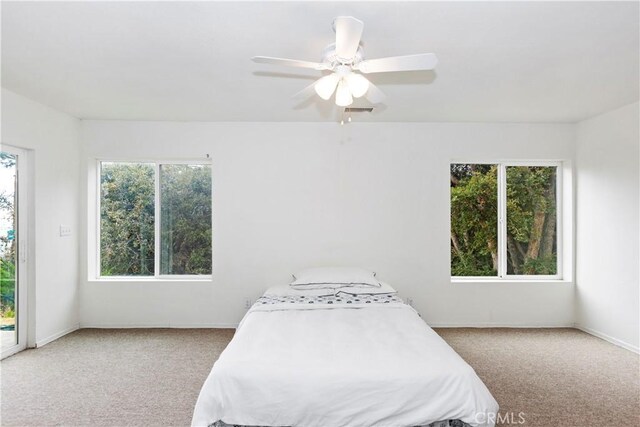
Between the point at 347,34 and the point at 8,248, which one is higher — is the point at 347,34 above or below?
above

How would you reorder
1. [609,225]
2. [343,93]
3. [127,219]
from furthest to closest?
[127,219], [609,225], [343,93]

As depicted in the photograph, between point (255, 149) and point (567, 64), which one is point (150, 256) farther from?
point (567, 64)

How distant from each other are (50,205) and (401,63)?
373 cm

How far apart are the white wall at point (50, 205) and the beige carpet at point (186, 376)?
31 centimetres

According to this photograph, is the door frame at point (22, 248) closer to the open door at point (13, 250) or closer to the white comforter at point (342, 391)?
the open door at point (13, 250)

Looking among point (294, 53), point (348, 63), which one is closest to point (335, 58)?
point (348, 63)

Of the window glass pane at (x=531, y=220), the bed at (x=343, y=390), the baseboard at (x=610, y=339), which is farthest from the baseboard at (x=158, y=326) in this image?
the baseboard at (x=610, y=339)

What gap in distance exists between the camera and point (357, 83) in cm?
216

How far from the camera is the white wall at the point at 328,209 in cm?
435

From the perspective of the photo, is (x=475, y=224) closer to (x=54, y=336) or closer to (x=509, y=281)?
(x=509, y=281)

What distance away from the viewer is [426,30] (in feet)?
7.30

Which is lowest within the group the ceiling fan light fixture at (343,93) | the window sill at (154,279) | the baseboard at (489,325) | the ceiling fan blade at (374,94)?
the baseboard at (489,325)

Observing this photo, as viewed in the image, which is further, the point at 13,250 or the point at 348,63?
the point at 13,250

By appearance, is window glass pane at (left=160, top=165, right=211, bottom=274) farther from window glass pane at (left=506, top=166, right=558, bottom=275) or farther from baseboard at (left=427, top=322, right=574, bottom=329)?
window glass pane at (left=506, top=166, right=558, bottom=275)
